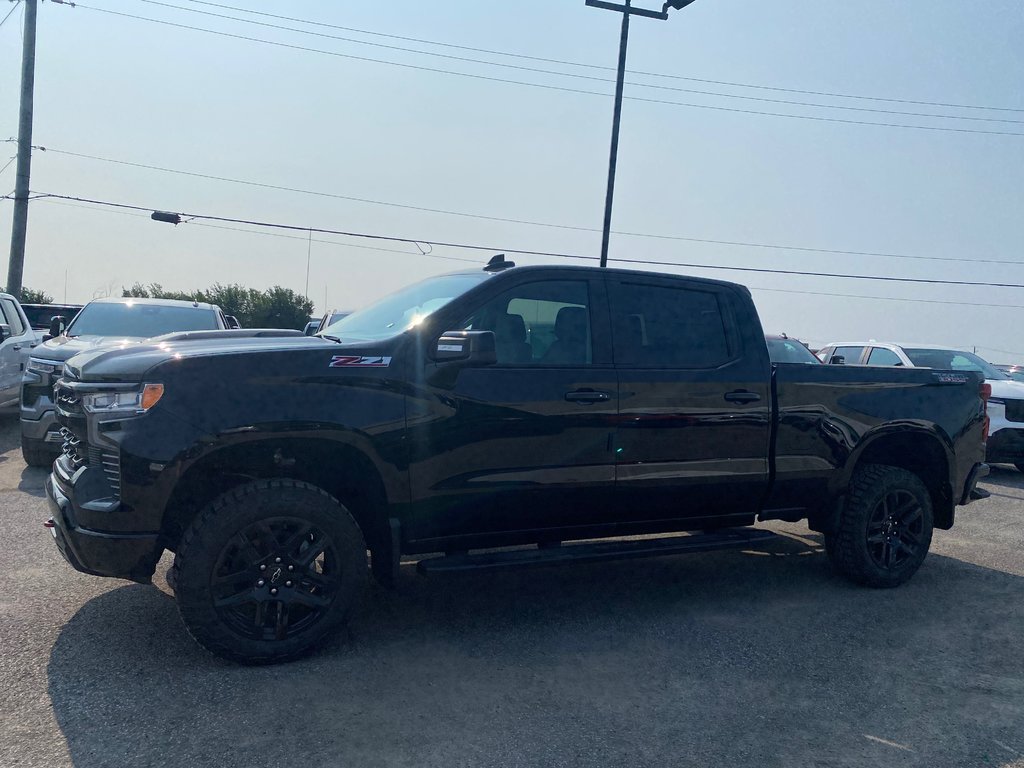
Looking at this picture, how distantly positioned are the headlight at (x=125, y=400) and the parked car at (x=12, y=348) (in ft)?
25.4

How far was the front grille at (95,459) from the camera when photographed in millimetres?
3787

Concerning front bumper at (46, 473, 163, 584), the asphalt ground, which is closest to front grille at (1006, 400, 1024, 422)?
the asphalt ground

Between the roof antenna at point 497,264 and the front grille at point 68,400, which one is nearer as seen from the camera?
the front grille at point 68,400

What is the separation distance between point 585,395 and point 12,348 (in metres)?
9.49

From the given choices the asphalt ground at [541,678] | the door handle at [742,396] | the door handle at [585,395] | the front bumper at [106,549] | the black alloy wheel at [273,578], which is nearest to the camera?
the asphalt ground at [541,678]

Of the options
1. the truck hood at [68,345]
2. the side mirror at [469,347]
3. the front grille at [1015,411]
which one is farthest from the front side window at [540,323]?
the front grille at [1015,411]

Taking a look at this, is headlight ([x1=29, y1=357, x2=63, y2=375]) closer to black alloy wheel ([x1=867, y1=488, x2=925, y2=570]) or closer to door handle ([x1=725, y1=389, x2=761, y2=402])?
door handle ([x1=725, y1=389, x2=761, y2=402])

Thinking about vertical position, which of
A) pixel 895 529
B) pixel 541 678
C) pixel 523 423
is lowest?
pixel 541 678

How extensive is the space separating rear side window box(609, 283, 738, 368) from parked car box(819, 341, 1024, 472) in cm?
437

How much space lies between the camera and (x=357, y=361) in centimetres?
415

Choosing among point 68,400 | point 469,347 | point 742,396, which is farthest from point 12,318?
point 742,396

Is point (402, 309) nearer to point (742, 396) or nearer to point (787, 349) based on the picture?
point (742, 396)

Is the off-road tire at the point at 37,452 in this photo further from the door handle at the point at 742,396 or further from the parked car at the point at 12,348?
the door handle at the point at 742,396

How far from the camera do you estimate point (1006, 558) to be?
267 inches
